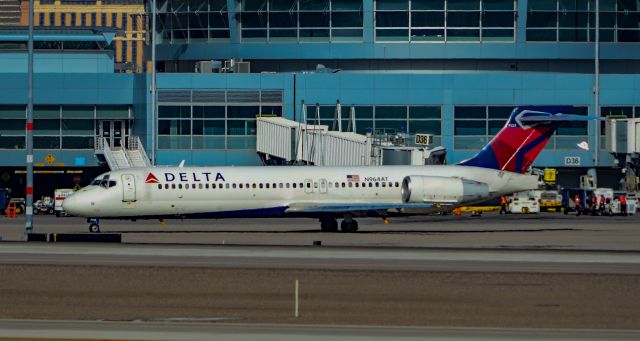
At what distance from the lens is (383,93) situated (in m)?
116

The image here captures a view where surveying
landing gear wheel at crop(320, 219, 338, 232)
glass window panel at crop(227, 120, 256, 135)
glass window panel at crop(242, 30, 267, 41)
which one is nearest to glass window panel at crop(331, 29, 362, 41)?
glass window panel at crop(242, 30, 267, 41)

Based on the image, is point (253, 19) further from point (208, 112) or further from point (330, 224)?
point (330, 224)

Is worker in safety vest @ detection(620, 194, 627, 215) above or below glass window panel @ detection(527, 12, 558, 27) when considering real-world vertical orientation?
below

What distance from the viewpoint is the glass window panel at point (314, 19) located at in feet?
383

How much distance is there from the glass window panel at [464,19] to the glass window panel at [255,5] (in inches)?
596

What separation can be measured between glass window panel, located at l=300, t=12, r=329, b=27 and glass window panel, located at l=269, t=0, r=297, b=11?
997 millimetres

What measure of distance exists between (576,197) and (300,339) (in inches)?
3023

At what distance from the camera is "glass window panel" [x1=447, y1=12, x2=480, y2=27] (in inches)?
4564

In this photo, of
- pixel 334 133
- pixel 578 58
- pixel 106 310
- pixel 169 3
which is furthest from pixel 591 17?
pixel 106 310

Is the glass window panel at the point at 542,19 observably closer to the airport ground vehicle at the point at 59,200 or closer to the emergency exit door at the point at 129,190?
the airport ground vehicle at the point at 59,200

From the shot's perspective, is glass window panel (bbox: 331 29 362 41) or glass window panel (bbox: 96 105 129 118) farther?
glass window panel (bbox: 96 105 129 118)

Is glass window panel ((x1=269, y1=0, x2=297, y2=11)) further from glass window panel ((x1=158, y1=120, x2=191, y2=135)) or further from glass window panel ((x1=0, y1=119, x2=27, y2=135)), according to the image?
glass window panel ((x1=0, y1=119, x2=27, y2=135))

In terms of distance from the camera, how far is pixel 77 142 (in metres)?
120

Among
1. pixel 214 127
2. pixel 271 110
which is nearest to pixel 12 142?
pixel 214 127
